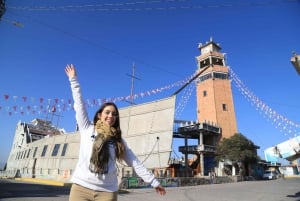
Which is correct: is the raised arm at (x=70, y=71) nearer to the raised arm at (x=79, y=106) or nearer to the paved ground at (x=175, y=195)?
the raised arm at (x=79, y=106)

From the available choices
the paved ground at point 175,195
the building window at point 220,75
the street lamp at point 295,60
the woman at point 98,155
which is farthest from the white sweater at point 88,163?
the building window at point 220,75

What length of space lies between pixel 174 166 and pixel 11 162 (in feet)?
148

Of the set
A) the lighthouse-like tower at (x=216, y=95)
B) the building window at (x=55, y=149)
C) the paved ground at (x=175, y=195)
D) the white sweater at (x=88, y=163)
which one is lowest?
the paved ground at (x=175, y=195)

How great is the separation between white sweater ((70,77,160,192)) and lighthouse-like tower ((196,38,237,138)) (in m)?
42.6

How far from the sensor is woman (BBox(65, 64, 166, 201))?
2.50 m

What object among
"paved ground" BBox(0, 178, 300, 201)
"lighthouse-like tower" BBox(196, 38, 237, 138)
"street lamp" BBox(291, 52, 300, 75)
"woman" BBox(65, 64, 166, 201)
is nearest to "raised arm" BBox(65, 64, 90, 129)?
"woman" BBox(65, 64, 166, 201)

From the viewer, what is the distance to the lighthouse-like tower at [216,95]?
146ft

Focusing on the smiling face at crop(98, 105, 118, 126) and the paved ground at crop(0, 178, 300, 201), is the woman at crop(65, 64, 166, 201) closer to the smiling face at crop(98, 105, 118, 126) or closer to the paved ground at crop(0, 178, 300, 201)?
the smiling face at crop(98, 105, 118, 126)

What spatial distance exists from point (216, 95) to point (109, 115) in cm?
4400

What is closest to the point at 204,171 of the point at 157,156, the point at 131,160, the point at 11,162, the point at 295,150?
the point at 157,156

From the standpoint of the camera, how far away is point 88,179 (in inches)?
98.7

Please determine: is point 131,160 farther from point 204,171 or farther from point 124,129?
point 204,171

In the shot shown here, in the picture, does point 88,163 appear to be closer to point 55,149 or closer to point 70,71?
point 70,71

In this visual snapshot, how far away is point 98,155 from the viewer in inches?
100
